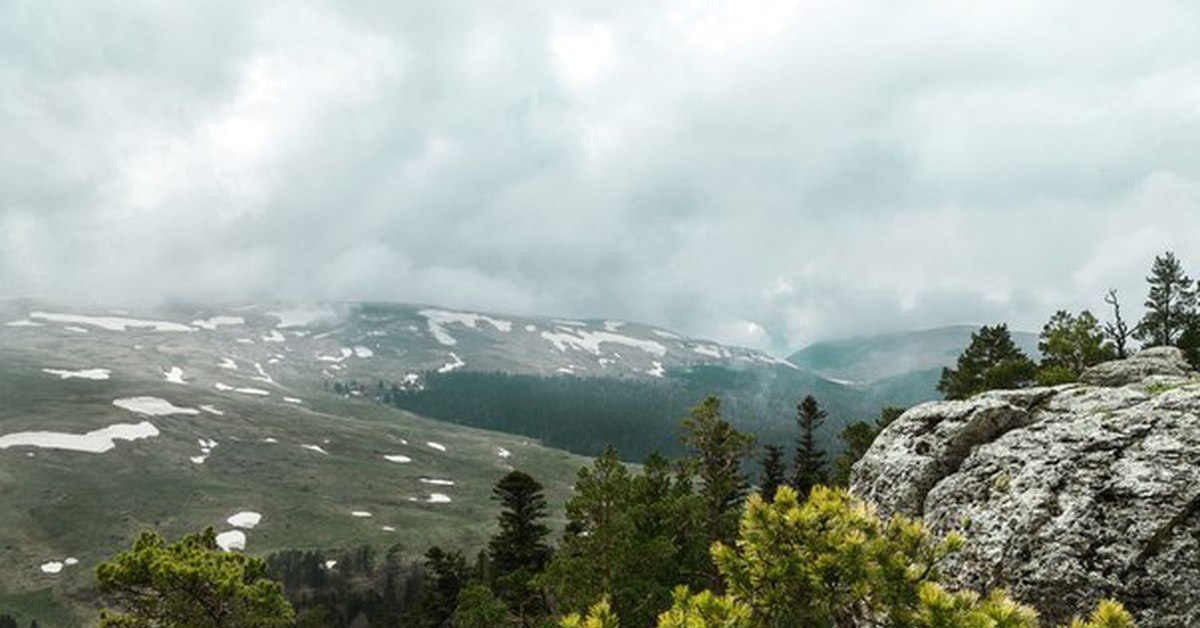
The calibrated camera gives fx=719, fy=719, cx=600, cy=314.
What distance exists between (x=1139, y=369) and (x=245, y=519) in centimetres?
19205

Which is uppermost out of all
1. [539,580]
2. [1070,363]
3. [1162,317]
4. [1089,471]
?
[1162,317]

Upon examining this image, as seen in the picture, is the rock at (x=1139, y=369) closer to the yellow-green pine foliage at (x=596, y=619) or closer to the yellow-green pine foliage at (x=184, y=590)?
the yellow-green pine foliage at (x=596, y=619)

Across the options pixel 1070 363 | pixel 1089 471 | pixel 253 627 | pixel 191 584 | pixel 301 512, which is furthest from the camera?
pixel 301 512

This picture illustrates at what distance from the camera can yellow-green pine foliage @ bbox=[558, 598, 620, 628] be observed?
997 cm

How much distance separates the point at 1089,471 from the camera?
12.6m

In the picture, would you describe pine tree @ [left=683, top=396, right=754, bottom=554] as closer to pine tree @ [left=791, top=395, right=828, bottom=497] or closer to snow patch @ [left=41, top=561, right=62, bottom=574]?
pine tree @ [left=791, top=395, right=828, bottom=497]

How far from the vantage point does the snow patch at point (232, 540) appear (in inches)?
6260

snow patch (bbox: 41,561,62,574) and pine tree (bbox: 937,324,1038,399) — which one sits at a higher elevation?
pine tree (bbox: 937,324,1038,399)

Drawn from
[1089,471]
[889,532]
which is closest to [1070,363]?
[1089,471]

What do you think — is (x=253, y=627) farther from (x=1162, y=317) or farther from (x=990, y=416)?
(x=1162, y=317)

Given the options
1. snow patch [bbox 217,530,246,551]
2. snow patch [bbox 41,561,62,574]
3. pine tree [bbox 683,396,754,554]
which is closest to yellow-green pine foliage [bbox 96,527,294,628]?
pine tree [bbox 683,396,754,554]

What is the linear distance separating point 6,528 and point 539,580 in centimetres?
17756

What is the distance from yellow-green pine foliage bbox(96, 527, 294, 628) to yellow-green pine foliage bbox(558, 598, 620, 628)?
1862 centimetres

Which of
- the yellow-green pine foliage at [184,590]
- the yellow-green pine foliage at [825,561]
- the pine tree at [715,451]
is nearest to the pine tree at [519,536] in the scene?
the pine tree at [715,451]
